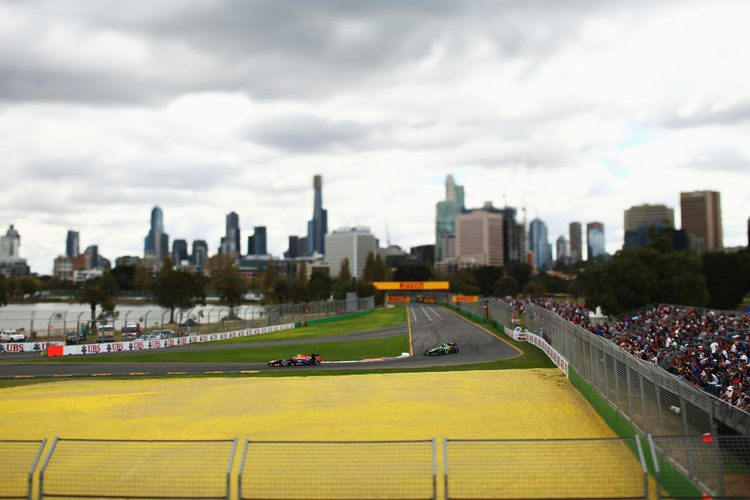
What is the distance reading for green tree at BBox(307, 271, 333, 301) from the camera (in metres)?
135

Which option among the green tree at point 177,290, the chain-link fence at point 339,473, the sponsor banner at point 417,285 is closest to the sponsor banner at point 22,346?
the chain-link fence at point 339,473

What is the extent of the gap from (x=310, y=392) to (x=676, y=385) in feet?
62.9

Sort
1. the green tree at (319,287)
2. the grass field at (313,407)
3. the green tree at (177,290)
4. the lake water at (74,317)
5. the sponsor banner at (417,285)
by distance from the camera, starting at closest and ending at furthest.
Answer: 1. the grass field at (313,407)
2. the lake water at (74,317)
3. the green tree at (177,290)
4. the sponsor banner at (417,285)
5. the green tree at (319,287)

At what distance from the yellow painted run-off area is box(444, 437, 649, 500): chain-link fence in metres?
1.06

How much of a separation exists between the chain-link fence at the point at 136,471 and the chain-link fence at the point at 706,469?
1105 cm

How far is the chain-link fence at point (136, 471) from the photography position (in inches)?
566

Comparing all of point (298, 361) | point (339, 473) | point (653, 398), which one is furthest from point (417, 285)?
point (339, 473)

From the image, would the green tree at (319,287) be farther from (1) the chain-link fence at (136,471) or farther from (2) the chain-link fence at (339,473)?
(2) the chain-link fence at (339,473)

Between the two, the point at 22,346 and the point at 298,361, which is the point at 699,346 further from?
the point at 22,346

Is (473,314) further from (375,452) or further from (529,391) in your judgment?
(375,452)

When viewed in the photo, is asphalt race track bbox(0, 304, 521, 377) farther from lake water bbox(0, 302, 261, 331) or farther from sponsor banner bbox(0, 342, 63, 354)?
lake water bbox(0, 302, 261, 331)

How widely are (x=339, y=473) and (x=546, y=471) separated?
5.68 meters

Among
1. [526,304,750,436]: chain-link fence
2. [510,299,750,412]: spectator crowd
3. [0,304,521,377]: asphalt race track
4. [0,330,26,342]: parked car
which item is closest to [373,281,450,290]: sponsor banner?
[0,304,521,377]: asphalt race track

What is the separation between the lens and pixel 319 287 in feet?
448
